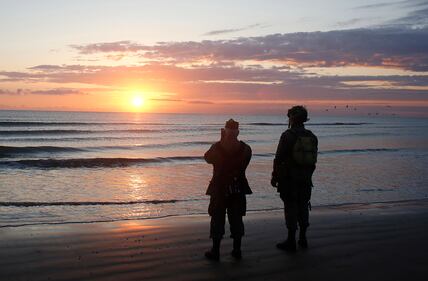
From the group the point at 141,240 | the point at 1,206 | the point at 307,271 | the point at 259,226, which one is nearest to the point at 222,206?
the point at 307,271

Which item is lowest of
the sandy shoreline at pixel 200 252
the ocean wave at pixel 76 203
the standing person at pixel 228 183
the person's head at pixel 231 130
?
the ocean wave at pixel 76 203

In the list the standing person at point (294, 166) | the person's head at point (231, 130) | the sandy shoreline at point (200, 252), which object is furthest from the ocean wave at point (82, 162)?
the person's head at point (231, 130)

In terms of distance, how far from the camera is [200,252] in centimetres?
580

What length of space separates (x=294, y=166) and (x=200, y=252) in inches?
61.1

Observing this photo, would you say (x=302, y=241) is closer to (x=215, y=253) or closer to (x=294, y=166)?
(x=294, y=166)

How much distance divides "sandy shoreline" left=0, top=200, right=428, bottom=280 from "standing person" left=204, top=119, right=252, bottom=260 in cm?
32

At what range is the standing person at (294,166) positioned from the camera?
5.73 meters

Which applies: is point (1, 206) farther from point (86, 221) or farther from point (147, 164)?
point (147, 164)

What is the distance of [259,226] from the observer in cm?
753

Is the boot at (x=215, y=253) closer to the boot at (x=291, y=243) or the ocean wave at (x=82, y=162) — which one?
the boot at (x=291, y=243)

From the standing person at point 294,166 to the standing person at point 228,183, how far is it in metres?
0.55

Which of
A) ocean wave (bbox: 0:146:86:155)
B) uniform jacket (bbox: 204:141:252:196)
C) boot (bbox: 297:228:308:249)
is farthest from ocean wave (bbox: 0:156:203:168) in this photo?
uniform jacket (bbox: 204:141:252:196)

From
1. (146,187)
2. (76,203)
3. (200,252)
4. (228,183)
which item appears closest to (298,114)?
(228,183)

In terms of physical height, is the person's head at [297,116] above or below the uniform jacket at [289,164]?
above
